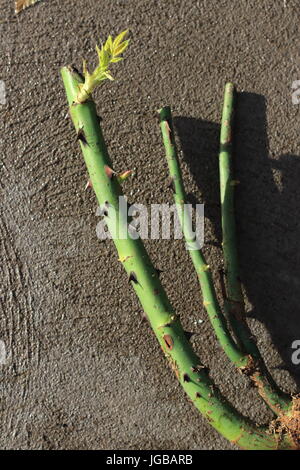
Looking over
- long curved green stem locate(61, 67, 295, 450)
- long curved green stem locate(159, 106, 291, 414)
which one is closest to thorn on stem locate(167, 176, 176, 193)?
long curved green stem locate(159, 106, 291, 414)

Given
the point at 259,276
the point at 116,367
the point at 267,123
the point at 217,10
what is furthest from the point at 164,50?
the point at 116,367

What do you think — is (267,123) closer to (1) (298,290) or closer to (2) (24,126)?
(1) (298,290)

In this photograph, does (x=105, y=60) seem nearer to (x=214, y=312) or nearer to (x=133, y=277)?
(x=133, y=277)

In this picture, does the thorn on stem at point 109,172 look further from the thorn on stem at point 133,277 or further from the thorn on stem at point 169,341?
the thorn on stem at point 169,341

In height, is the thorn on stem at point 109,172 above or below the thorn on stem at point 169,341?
above

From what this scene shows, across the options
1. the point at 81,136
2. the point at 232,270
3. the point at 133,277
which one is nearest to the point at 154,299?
the point at 133,277

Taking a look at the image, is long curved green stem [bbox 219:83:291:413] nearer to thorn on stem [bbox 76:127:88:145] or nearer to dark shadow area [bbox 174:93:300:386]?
dark shadow area [bbox 174:93:300:386]

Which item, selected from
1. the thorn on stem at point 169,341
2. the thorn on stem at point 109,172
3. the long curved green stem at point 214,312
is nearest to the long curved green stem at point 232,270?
the long curved green stem at point 214,312
